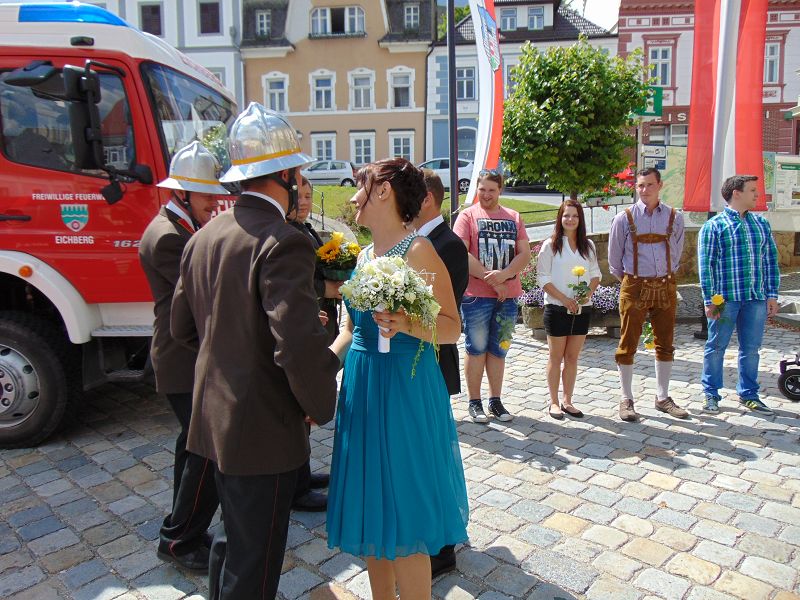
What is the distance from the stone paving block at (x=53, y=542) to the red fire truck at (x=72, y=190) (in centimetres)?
135

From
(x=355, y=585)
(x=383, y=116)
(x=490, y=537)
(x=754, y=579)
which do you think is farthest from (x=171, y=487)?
(x=383, y=116)

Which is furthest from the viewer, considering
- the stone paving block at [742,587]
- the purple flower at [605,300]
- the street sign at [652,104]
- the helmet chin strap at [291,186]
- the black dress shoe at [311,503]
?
the street sign at [652,104]

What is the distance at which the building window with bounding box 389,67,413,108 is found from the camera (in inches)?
1470

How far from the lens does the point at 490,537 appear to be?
11.8ft

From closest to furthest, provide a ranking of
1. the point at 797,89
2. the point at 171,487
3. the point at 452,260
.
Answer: the point at 452,260, the point at 171,487, the point at 797,89

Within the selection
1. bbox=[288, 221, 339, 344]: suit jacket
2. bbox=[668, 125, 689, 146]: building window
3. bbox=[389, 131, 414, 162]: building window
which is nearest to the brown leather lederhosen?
bbox=[288, 221, 339, 344]: suit jacket

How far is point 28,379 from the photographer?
4793 millimetres

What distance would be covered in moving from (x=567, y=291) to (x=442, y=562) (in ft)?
9.39

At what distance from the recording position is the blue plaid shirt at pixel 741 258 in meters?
5.52

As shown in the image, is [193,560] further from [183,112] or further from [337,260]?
[183,112]

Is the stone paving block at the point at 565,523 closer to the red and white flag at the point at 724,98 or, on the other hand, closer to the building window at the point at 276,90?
the red and white flag at the point at 724,98

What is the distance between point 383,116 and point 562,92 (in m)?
28.9

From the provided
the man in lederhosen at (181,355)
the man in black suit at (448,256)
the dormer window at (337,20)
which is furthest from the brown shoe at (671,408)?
the dormer window at (337,20)

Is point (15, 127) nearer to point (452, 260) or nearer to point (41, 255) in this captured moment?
point (41, 255)
